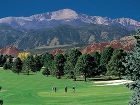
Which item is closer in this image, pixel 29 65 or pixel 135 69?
pixel 135 69

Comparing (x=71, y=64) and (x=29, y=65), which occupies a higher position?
(x=29, y=65)

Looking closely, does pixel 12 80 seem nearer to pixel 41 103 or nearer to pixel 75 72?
pixel 75 72

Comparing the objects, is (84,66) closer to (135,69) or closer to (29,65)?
(29,65)

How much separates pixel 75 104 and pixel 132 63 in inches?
1556

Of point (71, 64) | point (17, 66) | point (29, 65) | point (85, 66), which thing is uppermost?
point (29, 65)

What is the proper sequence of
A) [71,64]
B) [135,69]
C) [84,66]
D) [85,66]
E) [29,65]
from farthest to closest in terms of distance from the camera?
1. [29,65]
2. [71,64]
3. [85,66]
4. [84,66]
5. [135,69]

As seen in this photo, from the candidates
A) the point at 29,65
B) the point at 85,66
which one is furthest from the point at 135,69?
the point at 29,65

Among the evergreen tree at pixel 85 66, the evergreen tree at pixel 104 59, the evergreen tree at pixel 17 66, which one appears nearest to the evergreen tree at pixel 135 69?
the evergreen tree at pixel 85 66

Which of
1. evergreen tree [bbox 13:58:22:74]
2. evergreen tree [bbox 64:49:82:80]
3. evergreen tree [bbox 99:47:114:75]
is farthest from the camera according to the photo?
evergreen tree [bbox 13:58:22:74]

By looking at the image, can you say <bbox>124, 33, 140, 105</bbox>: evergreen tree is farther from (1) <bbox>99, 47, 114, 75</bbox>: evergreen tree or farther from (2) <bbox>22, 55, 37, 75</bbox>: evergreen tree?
(2) <bbox>22, 55, 37, 75</bbox>: evergreen tree

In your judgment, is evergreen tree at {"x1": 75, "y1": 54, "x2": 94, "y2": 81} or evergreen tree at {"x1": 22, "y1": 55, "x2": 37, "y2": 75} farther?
evergreen tree at {"x1": 22, "y1": 55, "x2": 37, "y2": 75}

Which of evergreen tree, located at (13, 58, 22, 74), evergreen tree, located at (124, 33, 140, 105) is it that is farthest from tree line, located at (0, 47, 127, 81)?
evergreen tree, located at (124, 33, 140, 105)

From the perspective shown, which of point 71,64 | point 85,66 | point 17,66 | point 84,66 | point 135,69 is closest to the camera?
point 135,69

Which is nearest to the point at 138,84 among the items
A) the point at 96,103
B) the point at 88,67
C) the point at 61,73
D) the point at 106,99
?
the point at 96,103
